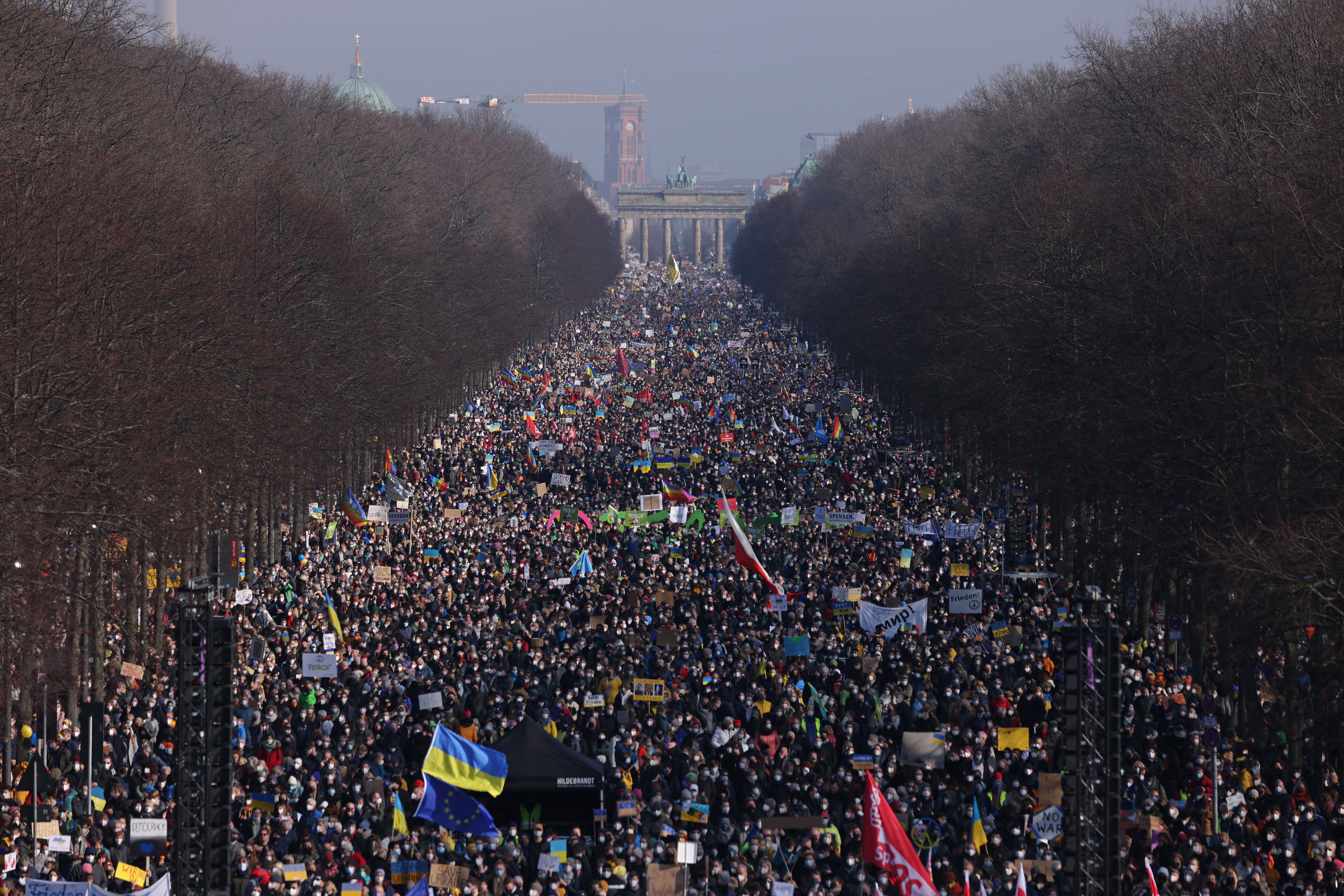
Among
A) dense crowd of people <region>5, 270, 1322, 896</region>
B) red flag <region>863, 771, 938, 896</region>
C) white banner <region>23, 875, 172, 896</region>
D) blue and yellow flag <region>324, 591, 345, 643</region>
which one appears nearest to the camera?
white banner <region>23, 875, 172, 896</region>

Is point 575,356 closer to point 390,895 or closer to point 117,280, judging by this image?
point 117,280

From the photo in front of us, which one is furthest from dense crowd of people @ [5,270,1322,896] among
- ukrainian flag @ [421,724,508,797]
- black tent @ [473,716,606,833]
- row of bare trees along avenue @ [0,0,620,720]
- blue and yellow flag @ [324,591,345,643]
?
row of bare trees along avenue @ [0,0,620,720]

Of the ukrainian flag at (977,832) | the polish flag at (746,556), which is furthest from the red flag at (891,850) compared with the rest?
the polish flag at (746,556)

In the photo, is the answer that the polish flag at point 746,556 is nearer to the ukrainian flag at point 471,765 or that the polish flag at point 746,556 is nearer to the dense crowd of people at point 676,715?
the dense crowd of people at point 676,715

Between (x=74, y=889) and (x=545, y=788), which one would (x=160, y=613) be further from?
(x=74, y=889)

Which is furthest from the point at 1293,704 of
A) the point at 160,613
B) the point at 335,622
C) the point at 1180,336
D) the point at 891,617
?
the point at 160,613

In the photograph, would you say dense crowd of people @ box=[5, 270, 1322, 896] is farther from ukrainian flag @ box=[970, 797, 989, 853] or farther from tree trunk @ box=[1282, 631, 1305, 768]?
tree trunk @ box=[1282, 631, 1305, 768]
